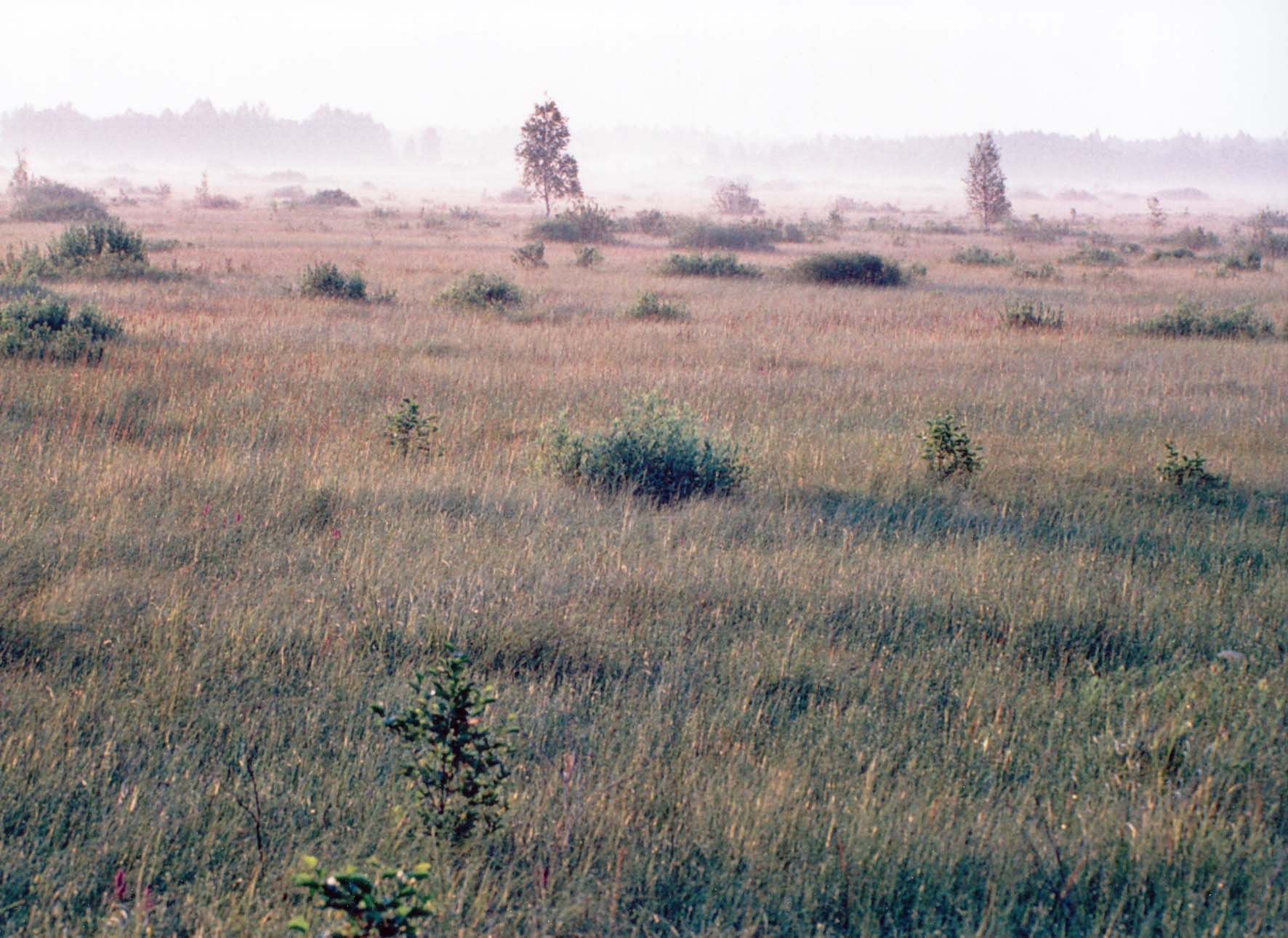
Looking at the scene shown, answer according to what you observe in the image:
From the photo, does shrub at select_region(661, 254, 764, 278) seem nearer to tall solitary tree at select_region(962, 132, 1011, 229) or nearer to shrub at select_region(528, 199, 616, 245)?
shrub at select_region(528, 199, 616, 245)

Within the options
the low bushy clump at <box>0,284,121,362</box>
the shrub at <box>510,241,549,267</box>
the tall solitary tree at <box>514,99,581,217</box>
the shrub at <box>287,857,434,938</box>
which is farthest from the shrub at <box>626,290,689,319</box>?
the tall solitary tree at <box>514,99,581,217</box>

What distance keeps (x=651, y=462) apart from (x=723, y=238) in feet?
82.5

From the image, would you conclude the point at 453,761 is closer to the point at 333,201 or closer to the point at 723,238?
the point at 723,238

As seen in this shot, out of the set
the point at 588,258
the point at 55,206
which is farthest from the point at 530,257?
the point at 55,206

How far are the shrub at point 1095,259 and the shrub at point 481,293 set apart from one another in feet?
59.5

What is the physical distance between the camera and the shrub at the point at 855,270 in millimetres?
20312

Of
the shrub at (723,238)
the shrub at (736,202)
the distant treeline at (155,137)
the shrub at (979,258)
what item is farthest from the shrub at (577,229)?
the distant treeline at (155,137)

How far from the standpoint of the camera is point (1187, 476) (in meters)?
7.04

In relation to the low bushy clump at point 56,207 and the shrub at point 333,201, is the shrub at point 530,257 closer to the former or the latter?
the low bushy clump at point 56,207

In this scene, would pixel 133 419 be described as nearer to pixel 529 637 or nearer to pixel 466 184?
pixel 529 637

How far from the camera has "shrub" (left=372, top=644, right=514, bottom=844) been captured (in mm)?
2881

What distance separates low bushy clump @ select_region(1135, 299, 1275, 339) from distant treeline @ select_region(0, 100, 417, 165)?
20454cm

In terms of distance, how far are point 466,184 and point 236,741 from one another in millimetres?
161679

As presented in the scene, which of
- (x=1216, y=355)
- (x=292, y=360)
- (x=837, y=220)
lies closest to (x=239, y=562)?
(x=292, y=360)
